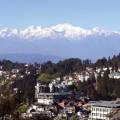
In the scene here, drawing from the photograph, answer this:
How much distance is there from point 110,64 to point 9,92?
6267cm

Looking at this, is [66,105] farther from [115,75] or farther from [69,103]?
[115,75]

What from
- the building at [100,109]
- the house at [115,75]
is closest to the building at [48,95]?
the house at [115,75]

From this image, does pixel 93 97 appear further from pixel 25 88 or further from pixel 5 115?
pixel 5 115

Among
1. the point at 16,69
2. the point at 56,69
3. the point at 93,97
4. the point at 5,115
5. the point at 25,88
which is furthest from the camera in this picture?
the point at 16,69

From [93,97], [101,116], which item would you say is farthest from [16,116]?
[93,97]

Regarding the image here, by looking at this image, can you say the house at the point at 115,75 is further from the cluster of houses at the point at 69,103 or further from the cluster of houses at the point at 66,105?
the cluster of houses at the point at 66,105

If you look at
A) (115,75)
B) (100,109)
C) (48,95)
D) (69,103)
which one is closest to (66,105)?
(69,103)

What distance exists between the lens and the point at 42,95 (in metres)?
55.7

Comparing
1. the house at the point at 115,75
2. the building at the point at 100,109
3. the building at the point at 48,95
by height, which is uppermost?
the house at the point at 115,75

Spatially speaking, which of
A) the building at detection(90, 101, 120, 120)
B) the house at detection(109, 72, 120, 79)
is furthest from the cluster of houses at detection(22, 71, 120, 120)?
the house at detection(109, 72, 120, 79)

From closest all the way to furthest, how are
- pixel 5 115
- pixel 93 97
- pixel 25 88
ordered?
pixel 5 115
pixel 93 97
pixel 25 88

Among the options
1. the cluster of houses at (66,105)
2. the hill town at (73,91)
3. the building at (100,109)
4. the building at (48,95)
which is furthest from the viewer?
the building at (48,95)

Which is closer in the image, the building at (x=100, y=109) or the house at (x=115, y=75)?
the building at (x=100, y=109)

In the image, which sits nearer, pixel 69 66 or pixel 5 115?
pixel 5 115
